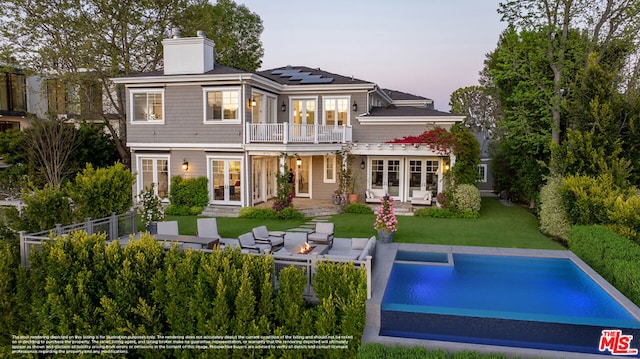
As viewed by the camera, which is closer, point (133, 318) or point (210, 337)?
point (210, 337)

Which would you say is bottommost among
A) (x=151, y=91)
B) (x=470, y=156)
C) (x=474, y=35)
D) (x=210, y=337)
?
(x=210, y=337)

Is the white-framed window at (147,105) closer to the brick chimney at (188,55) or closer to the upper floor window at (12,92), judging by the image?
the brick chimney at (188,55)

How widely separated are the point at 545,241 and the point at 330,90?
473 inches

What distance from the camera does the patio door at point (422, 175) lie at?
2098 centimetres

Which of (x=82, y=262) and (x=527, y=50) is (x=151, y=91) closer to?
(x=82, y=262)

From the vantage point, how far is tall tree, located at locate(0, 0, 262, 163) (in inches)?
883

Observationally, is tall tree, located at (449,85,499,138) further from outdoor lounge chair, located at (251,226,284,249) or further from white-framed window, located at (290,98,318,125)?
outdoor lounge chair, located at (251,226,284,249)

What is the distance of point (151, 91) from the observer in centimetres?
2017

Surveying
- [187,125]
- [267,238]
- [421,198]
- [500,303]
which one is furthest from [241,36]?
[500,303]

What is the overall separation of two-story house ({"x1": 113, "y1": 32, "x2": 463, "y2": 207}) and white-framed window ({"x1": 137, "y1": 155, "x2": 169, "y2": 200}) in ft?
0.16

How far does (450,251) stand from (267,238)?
5.39 metres

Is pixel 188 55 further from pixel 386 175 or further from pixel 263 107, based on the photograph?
pixel 386 175

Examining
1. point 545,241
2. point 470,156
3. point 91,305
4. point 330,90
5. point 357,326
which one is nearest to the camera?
point 357,326

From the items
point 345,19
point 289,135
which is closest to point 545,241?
point 289,135
